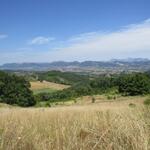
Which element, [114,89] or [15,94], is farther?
[114,89]

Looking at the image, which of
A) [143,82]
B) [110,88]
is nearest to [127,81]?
[143,82]

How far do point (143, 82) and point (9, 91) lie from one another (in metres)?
31.9

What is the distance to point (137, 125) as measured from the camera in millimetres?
3326

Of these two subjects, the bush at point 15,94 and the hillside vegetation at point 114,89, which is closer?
the hillside vegetation at point 114,89

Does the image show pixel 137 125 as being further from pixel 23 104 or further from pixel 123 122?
pixel 23 104

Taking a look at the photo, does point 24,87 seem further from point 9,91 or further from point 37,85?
point 37,85

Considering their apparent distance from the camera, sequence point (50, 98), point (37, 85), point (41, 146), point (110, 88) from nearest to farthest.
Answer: point (41, 146) → point (50, 98) → point (110, 88) → point (37, 85)

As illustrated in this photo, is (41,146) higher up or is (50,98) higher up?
(41,146)

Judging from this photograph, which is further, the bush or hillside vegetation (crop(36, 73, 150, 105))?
the bush

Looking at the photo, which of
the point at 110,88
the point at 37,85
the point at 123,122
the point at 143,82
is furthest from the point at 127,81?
the point at 123,122

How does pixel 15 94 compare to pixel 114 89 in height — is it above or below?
above

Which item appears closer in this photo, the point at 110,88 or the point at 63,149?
the point at 63,149

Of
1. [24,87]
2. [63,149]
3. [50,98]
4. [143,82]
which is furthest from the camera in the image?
[50,98]

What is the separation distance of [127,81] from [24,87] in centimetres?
2535
